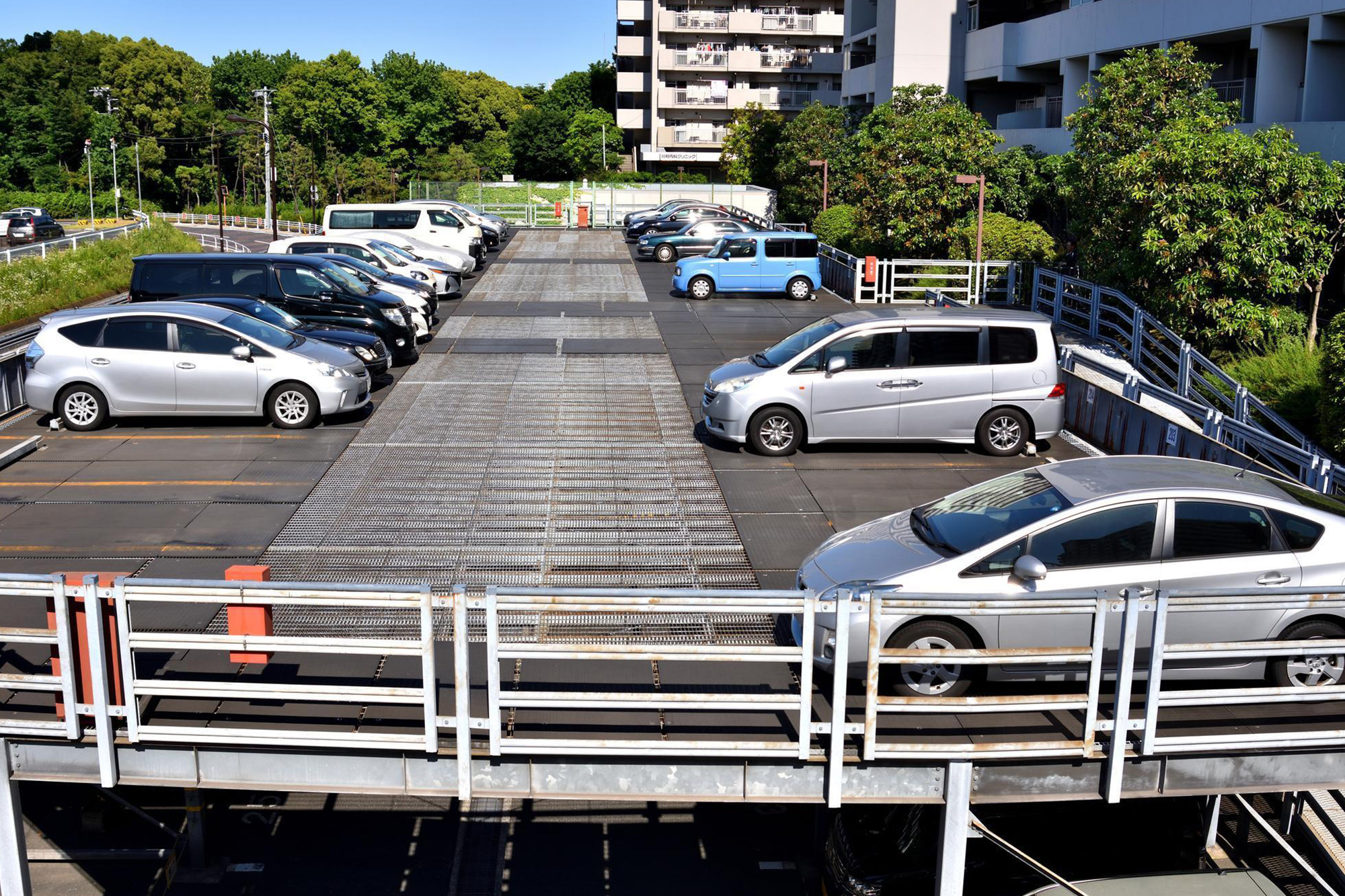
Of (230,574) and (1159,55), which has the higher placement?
(1159,55)

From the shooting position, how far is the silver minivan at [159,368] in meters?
17.2

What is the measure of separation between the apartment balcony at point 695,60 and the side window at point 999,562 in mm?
82281

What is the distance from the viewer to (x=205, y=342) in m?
17.3

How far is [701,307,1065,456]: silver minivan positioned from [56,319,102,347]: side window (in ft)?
28.0

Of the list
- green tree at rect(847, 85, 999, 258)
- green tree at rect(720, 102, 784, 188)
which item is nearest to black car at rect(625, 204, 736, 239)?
green tree at rect(720, 102, 784, 188)

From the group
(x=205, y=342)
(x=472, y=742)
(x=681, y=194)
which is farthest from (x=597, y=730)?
(x=681, y=194)

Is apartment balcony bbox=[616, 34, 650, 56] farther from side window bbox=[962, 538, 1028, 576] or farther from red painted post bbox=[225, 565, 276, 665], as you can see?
red painted post bbox=[225, 565, 276, 665]

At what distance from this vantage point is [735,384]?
1620 cm

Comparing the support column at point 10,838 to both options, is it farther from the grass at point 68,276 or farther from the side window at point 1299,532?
the grass at point 68,276

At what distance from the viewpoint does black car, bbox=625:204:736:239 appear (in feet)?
147

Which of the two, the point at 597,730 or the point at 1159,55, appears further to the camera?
the point at 1159,55

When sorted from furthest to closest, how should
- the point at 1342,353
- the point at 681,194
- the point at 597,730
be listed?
1. the point at 681,194
2. the point at 1342,353
3. the point at 597,730

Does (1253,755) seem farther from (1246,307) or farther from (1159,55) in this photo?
(1159,55)

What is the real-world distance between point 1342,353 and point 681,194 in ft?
172
